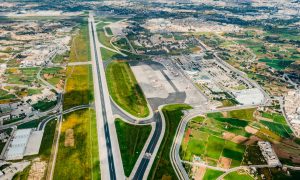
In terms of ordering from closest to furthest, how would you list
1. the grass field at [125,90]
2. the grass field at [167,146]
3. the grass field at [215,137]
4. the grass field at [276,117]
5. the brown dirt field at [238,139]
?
the grass field at [167,146] → the grass field at [215,137] → the brown dirt field at [238,139] → the grass field at [276,117] → the grass field at [125,90]

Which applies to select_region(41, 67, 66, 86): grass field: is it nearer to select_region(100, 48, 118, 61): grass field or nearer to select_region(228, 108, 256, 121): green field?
select_region(100, 48, 118, 61): grass field

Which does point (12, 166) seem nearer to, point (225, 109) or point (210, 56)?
point (225, 109)

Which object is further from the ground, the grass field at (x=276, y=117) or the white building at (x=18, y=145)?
the grass field at (x=276, y=117)

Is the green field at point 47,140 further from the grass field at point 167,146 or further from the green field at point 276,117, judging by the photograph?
the green field at point 276,117

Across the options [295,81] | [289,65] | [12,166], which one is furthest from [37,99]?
[289,65]

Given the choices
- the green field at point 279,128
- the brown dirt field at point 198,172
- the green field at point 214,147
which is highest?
the green field at point 279,128

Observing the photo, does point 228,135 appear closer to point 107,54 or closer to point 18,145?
point 18,145

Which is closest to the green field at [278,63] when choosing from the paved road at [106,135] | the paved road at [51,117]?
the paved road at [106,135]

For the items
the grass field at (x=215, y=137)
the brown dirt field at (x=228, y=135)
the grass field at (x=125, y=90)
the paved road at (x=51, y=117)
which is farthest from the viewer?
the grass field at (x=125, y=90)
